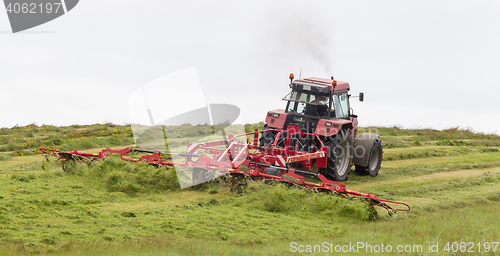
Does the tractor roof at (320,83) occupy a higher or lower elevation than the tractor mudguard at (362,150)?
higher

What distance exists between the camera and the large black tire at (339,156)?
33.5ft

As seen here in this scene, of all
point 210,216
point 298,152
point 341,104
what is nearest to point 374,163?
point 341,104

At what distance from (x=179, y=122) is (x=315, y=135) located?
10949 mm

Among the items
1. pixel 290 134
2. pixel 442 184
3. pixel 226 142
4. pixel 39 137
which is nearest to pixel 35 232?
pixel 226 142

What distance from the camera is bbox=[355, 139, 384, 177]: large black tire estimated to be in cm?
1170

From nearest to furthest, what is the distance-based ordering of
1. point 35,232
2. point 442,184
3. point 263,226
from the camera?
point 35,232 < point 263,226 < point 442,184

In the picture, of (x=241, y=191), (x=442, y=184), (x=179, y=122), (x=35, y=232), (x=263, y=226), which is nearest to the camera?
(x=35, y=232)

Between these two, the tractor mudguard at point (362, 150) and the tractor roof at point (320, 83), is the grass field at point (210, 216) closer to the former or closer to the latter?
the tractor mudguard at point (362, 150)

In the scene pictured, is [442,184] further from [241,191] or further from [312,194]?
[241,191]

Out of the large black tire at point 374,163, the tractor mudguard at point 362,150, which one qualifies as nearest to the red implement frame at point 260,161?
the tractor mudguard at point 362,150

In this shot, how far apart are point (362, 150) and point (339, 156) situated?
1226 mm

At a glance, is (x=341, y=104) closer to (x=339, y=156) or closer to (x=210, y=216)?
(x=339, y=156)

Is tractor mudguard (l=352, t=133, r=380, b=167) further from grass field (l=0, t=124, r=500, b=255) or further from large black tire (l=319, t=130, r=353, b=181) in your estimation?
large black tire (l=319, t=130, r=353, b=181)

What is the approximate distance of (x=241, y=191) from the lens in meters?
8.35
